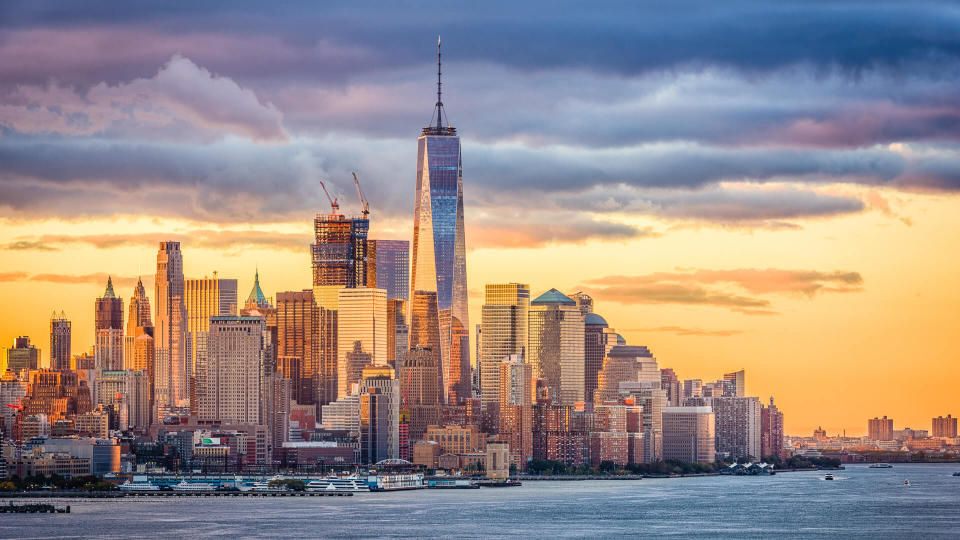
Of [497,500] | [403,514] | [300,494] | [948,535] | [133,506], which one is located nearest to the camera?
[948,535]

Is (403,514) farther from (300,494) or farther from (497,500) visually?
(300,494)

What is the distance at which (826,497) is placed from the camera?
607ft

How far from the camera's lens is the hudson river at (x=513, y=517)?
432 feet

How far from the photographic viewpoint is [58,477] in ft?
652

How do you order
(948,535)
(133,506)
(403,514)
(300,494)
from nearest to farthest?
(948,535)
(403,514)
(133,506)
(300,494)

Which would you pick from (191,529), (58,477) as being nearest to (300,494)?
(58,477)

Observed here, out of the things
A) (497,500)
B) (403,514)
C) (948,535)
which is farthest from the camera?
(497,500)

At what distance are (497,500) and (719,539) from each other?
53.4 metres

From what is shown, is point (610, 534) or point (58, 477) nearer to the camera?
point (610, 534)

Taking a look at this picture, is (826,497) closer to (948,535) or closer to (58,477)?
A: (948,535)

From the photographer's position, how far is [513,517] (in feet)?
488

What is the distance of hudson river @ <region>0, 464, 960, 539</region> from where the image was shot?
131750 millimetres

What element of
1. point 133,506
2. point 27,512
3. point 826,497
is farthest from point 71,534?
point 826,497

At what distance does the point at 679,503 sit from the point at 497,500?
56.5 feet
